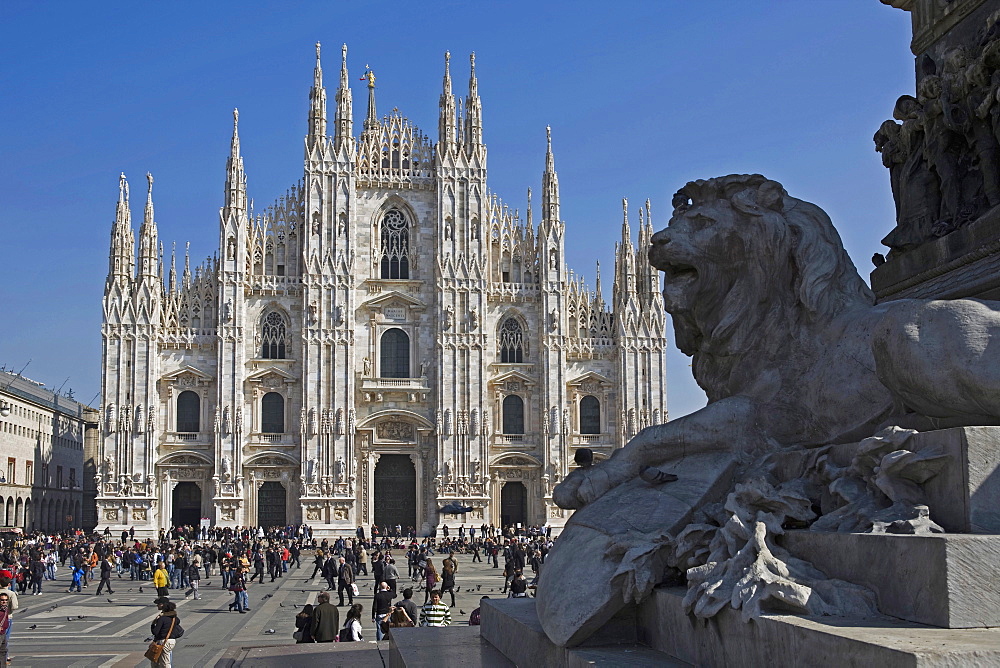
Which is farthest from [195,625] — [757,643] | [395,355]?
[395,355]

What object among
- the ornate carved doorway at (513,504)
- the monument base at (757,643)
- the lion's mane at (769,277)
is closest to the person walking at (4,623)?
the monument base at (757,643)

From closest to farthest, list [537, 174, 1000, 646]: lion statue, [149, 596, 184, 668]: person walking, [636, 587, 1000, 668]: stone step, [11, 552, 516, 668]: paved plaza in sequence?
[636, 587, 1000, 668]: stone step < [537, 174, 1000, 646]: lion statue < [11, 552, 516, 668]: paved plaza < [149, 596, 184, 668]: person walking

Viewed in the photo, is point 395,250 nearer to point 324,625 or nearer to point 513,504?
point 513,504

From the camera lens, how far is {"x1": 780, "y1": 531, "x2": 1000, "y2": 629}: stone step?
6.93 ft

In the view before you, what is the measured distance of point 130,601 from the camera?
19.5 m

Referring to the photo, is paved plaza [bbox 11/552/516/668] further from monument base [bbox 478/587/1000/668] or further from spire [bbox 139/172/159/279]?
spire [bbox 139/172/159/279]

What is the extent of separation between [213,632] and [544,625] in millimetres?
12303

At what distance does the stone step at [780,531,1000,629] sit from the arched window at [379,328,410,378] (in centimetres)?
3452

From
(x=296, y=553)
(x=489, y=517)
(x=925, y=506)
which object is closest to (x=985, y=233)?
(x=925, y=506)

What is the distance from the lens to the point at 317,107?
120ft

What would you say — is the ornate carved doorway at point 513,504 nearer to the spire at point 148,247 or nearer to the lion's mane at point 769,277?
the spire at point 148,247

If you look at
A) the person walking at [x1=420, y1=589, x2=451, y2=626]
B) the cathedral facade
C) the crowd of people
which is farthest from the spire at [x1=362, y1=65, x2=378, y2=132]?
the person walking at [x1=420, y1=589, x2=451, y2=626]

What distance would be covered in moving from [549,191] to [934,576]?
3577 cm

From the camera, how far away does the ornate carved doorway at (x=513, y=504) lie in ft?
119
